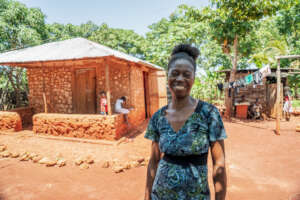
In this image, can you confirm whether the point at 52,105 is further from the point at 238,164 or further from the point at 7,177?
the point at 238,164

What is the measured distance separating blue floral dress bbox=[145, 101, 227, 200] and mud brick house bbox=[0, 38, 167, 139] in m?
4.81

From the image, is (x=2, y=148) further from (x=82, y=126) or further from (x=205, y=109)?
(x=205, y=109)

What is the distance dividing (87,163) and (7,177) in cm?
165

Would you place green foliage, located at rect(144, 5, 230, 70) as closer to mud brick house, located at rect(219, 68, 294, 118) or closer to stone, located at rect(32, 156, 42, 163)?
mud brick house, located at rect(219, 68, 294, 118)

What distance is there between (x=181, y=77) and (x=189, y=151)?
476mm

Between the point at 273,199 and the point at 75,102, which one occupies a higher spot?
the point at 75,102

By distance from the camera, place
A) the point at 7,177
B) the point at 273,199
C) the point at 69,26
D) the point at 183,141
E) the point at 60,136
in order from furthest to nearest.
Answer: the point at 69,26 < the point at 60,136 < the point at 7,177 < the point at 273,199 < the point at 183,141

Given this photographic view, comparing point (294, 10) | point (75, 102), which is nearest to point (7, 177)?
point (75, 102)

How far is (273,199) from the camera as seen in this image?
2.81 metres

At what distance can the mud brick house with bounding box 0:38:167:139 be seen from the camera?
6.01 m

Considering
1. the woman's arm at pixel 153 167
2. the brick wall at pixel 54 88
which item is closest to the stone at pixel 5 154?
the brick wall at pixel 54 88

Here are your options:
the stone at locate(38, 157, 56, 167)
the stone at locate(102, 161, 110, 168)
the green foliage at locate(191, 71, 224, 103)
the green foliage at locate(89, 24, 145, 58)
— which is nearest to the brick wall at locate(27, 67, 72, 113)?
the stone at locate(38, 157, 56, 167)

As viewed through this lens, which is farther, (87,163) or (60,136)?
(60,136)

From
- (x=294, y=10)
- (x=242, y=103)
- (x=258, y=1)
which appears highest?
(x=294, y=10)
